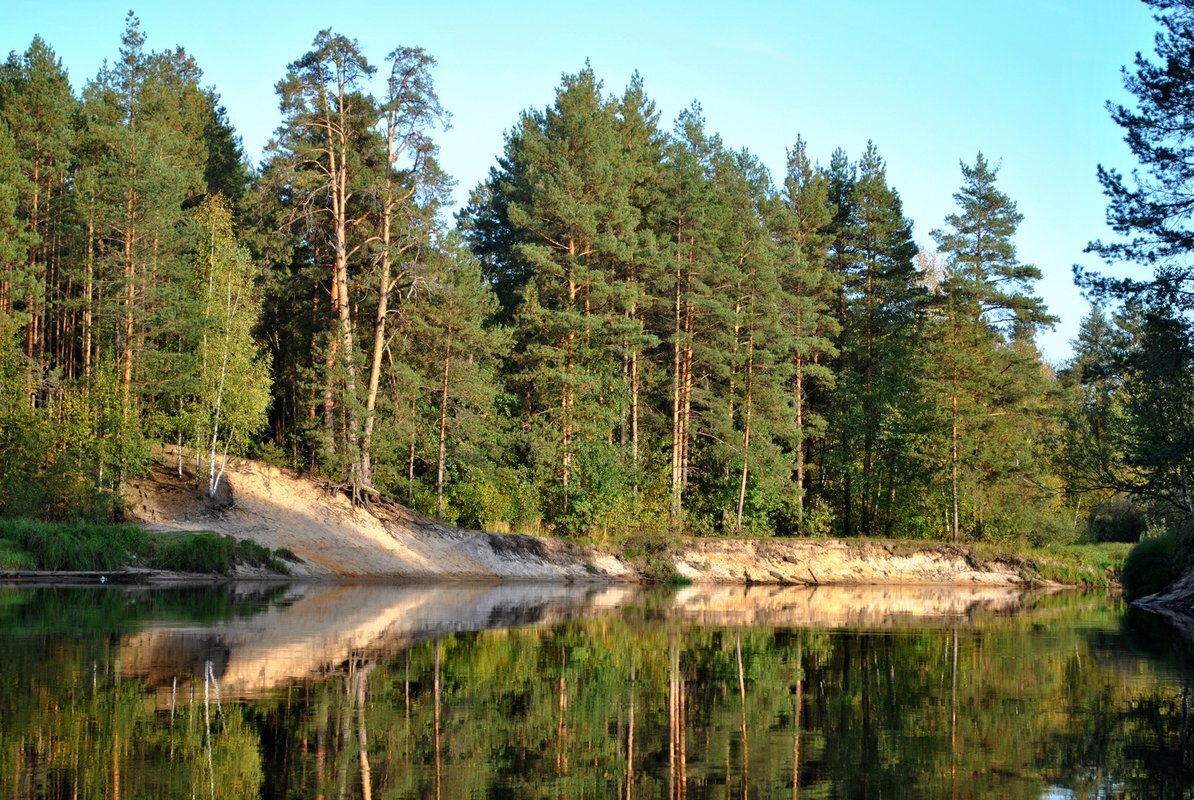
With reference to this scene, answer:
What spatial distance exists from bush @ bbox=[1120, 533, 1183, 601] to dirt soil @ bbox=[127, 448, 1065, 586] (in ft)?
52.3

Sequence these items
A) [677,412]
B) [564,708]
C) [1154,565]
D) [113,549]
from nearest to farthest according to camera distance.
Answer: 1. [564,708]
2. [113,549]
3. [1154,565]
4. [677,412]

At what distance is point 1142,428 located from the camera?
3747 centimetres

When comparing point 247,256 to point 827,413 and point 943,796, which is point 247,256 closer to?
point 827,413

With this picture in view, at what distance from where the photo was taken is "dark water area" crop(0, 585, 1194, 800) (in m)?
9.59

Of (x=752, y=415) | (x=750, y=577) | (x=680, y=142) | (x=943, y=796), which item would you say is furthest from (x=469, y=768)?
(x=680, y=142)

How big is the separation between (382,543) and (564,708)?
98.6ft

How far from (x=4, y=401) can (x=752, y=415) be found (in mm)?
32426

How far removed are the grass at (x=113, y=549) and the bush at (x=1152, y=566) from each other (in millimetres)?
27965

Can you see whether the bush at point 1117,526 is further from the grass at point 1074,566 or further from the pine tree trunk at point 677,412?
the pine tree trunk at point 677,412

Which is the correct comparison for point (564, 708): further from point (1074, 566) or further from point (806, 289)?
point (806, 289)

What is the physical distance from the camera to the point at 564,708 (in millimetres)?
13383

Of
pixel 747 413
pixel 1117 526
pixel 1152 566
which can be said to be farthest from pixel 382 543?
pixel 1117 526

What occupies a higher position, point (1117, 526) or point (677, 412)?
point (677, 412)

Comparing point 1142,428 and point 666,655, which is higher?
point 1142,428
